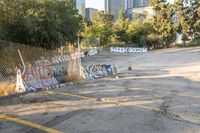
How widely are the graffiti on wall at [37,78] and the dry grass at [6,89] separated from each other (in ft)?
1.84

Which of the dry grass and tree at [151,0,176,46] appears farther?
tree at [151,0,176,46]

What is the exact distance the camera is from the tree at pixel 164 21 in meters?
64.6

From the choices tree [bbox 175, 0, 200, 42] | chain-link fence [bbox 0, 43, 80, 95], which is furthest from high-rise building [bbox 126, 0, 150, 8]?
chain-link fence [bbox 0, 43, 80, 95]

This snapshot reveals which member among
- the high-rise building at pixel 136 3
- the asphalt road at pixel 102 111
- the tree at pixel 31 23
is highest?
the high-rise building at pixel 136 3

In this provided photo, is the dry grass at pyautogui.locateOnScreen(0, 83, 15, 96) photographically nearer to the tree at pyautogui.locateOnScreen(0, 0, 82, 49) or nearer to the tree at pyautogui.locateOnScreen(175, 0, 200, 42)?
the tree at pyautogui.locateOnScreen(0, 0, 82, 49)

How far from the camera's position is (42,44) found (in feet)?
86.7

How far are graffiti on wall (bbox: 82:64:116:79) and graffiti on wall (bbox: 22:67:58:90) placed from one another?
3.57 metres

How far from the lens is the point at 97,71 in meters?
19.7

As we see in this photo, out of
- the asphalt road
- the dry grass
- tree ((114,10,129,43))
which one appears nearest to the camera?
the asphalt road

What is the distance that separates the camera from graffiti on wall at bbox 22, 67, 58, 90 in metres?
13.0

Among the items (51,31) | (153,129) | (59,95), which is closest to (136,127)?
(153,129)

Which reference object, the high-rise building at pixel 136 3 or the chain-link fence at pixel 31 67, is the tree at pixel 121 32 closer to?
the chain-link fence at pixel 31 67

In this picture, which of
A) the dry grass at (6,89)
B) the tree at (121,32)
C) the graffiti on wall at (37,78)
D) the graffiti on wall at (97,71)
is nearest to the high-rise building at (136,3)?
the tree at (121,32)

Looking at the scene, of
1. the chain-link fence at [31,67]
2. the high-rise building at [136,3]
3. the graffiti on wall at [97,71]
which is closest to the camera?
the chain-link fence at [31,67]
